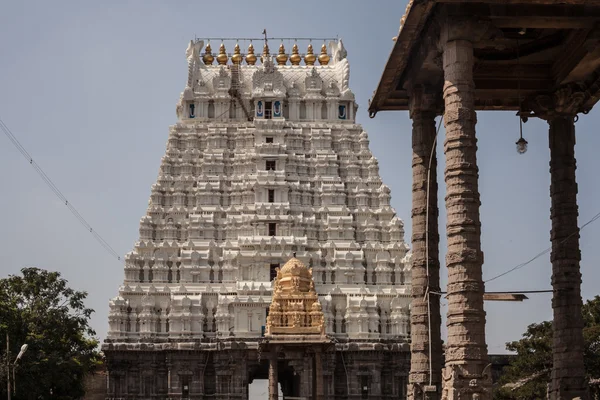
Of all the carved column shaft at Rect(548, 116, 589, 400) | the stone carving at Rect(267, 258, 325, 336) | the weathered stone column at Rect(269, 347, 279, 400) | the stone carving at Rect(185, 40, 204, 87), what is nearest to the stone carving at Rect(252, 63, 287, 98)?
the stone carving at Rect(185, 40, 204, 87)

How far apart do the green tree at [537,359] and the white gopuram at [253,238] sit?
13.6 m

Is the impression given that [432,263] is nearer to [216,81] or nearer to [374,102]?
[374,102]

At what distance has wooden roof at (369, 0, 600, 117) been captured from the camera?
71.6 feet

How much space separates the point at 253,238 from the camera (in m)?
74.7

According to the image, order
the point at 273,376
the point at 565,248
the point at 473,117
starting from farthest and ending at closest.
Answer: the point at 273,376
the point at 565,248
the point at 473,117

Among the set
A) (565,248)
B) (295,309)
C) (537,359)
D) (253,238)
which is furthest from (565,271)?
(253,238)

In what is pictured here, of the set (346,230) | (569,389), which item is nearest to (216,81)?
(346,230)

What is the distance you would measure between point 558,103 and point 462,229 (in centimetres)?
669

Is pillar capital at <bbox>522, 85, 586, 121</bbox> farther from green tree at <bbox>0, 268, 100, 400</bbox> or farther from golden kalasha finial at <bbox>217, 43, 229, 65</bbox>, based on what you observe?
golden kalasha finial at <bbox>217, 43, 229, 65</bbox>

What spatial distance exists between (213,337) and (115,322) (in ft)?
22.0

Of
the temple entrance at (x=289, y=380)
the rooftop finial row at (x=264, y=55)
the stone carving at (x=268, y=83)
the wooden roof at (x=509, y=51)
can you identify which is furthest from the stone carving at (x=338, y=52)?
the wooden roof at (x=509, y=51)

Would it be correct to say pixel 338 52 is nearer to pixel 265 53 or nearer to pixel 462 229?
pixel 265 53

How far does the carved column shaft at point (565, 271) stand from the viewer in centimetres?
2483

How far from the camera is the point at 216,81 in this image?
275 feet
